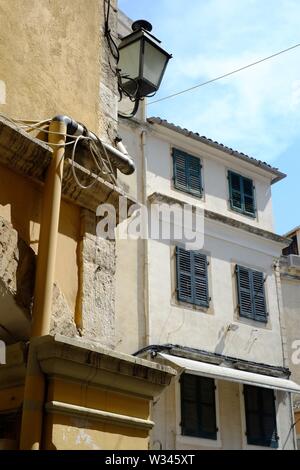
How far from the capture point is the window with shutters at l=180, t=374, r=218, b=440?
12656 millimetres

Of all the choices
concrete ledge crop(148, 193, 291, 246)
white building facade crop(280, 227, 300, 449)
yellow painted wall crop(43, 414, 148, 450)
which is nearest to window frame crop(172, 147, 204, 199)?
concrete ledge crop(148, 193, 291, 246)

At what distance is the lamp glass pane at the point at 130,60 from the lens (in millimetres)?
5426

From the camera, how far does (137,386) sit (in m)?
3.86

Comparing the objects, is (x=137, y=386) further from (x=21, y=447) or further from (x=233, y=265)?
(x=233, y=265)

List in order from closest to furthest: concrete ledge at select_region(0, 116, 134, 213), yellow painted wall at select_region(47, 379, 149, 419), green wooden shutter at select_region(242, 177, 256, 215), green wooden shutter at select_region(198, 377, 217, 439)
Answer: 1. yellow painted wall at select_region(47, 379, 149, 419)
2. concrete ledge at select_region(0, 116, 134, 213)
3. green wooden shutter at select_region(198, 377, 217, 439)
4. green wooden shutter at select_region(242, 177, 256, 215)

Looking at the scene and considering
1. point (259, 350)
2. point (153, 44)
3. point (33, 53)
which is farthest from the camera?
point (259, 350)

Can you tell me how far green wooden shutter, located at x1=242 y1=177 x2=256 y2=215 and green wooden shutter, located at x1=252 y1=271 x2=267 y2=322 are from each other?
183 centimetres

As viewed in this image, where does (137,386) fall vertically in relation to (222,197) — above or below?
below

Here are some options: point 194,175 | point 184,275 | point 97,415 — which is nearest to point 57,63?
point 97,415

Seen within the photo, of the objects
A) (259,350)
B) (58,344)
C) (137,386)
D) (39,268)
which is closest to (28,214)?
(39,268)

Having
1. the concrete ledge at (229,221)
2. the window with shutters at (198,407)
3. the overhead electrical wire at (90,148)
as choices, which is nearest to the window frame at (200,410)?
the window with shutters at (198,407)

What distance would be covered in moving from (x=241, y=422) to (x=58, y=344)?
1117cm

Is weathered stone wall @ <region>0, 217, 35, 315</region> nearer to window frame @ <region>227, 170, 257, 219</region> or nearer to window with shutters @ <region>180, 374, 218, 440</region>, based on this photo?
window with shutters @ <region>180, 374, 218, 440</region>

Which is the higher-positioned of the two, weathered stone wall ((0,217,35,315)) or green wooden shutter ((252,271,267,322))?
green wooden shutter ((252,271,267,322))
